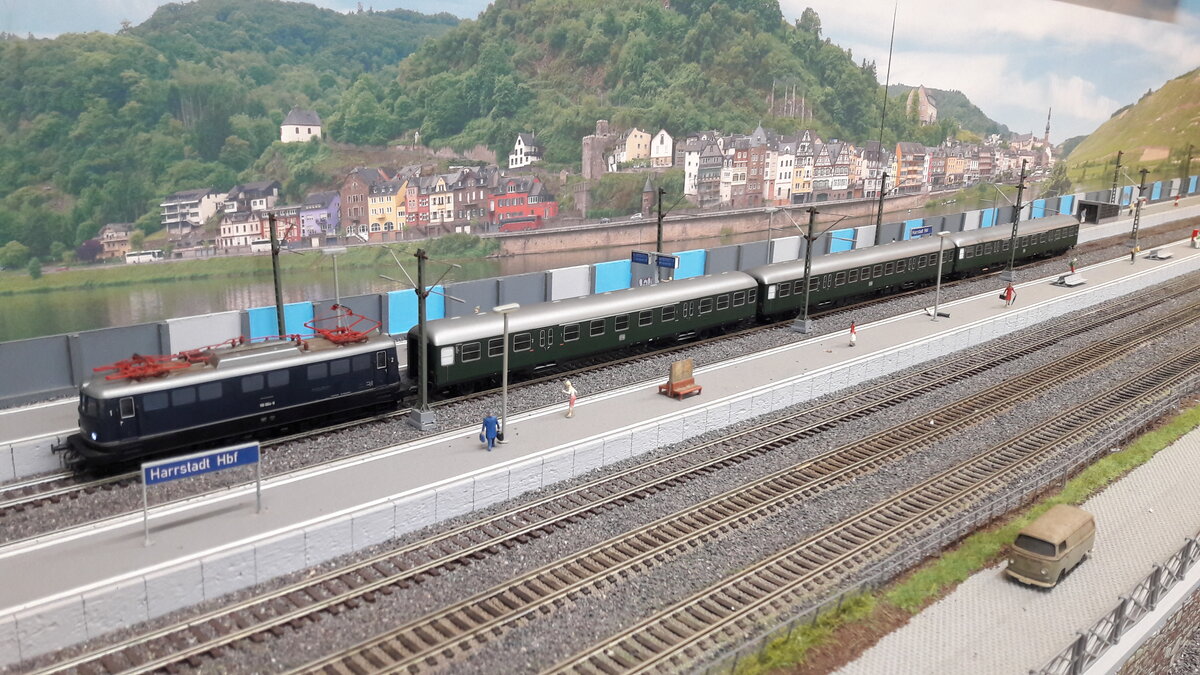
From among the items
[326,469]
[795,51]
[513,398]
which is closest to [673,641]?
[326,469]

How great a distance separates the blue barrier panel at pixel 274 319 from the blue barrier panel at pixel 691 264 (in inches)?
798

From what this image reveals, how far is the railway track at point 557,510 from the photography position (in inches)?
583

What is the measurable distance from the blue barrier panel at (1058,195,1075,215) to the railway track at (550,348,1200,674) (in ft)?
193

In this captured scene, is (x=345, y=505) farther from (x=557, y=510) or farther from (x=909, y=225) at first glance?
(x=909, y=225)

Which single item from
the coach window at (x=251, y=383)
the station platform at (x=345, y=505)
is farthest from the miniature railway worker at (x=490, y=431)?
the coach window at (x=251, y=383)

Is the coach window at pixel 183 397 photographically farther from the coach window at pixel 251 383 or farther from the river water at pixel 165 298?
the river water at pixel 165 298

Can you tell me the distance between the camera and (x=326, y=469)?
21297 millimetres

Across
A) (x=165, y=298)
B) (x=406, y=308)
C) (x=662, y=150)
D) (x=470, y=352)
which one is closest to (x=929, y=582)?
(x=470, y=352)

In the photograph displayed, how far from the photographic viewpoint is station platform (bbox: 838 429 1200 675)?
14336 millimetres

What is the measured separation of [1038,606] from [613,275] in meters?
28.2

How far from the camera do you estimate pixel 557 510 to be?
20156 millimetres

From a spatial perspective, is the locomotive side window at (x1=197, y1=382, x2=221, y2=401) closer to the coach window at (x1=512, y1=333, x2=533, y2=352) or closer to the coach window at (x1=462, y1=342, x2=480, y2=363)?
the coach window at (x1=462, y1=342, x2=480, y2=363)

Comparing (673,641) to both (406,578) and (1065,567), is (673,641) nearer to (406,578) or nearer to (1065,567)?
(406,578)

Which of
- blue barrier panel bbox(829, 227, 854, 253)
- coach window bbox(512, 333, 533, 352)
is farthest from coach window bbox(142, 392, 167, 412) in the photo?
blue barrier panel bbox(829, 227, 854, 253)
